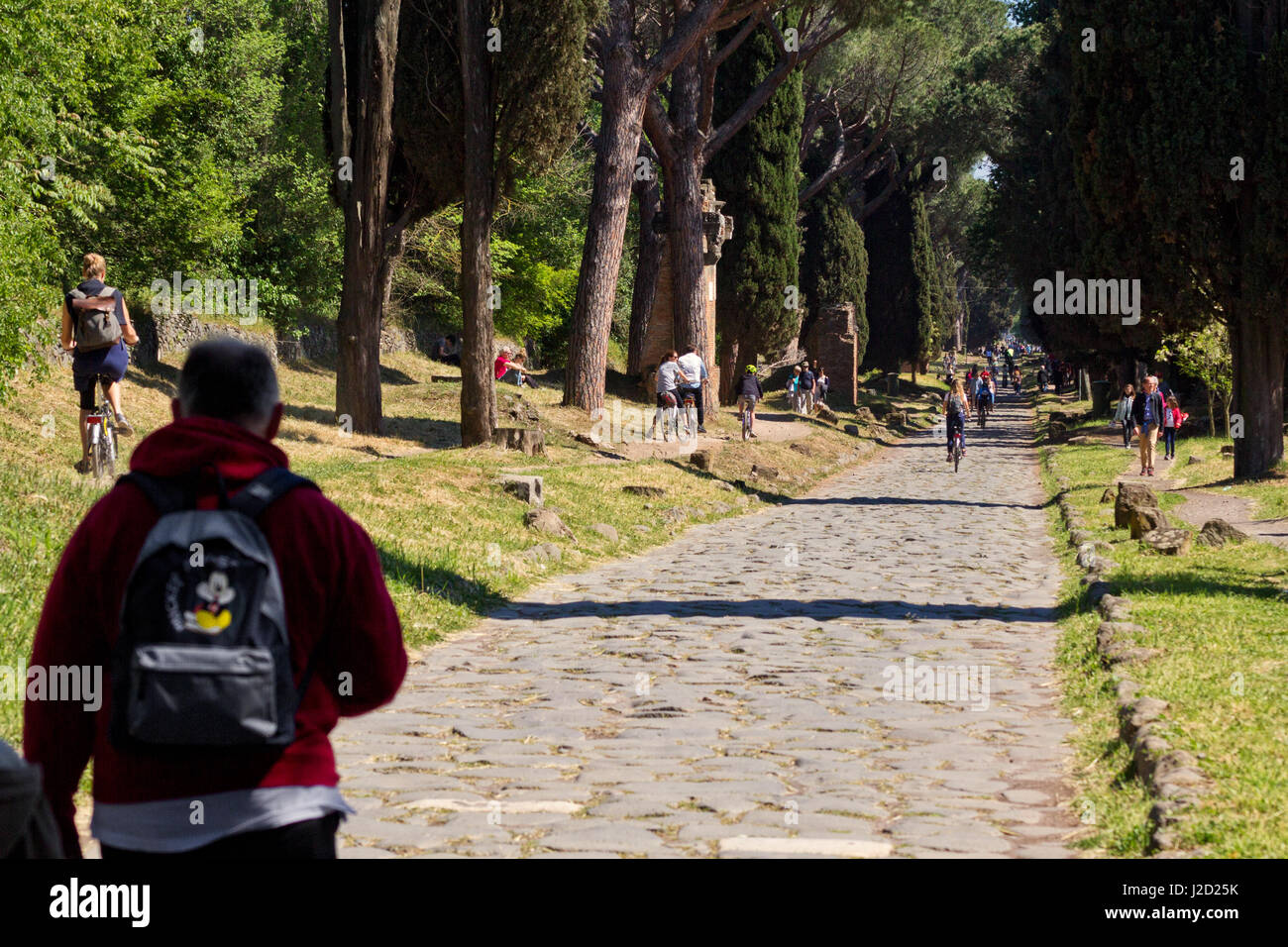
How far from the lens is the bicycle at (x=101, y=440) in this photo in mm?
12695

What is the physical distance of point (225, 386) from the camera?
301 cm

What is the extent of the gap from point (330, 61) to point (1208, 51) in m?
13.3

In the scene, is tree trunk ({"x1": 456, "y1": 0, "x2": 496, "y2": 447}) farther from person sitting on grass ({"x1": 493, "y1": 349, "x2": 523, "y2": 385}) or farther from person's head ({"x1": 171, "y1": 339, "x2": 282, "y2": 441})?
person's head ({"x1": 171, "y1": 339, "x2": 282, "y2": 441})

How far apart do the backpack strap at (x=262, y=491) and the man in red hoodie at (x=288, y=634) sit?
0.02 m

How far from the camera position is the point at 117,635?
283 centimetres

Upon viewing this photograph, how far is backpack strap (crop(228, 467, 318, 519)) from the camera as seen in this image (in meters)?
2.85

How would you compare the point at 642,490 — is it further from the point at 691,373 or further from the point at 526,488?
the point at 691,373

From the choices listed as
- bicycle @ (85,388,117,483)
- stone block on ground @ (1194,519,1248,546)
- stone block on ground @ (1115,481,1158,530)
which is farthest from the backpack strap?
stone block on ground @ (1115,481,1158,530)

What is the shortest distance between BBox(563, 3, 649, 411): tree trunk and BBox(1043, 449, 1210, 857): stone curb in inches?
628

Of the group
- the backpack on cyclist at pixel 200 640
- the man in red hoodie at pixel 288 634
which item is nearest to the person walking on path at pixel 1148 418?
the man in red hoodie at pixel 288 634

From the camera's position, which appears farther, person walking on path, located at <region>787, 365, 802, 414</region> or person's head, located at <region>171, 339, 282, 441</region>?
person walking on path, located at <region>787, 365, 802, 414</region>

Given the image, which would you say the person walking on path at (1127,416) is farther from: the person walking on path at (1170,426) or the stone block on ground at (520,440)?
the stone block on ground at (520,440)

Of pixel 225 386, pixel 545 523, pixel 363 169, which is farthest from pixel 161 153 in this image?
pixel 225 386

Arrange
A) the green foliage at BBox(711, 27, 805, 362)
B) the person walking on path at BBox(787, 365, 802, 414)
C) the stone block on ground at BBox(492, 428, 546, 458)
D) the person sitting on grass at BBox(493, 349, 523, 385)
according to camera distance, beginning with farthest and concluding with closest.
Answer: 1. the person walking on path at BBox(787, 365, 802, 414)
2. the green foliage at BBox(711, 27, 805, 362)
3. the person sitting on grass at BBox(493, 349, 523, 385)
4. the stone block on ground at BBox(492, 428, 546, 458)
